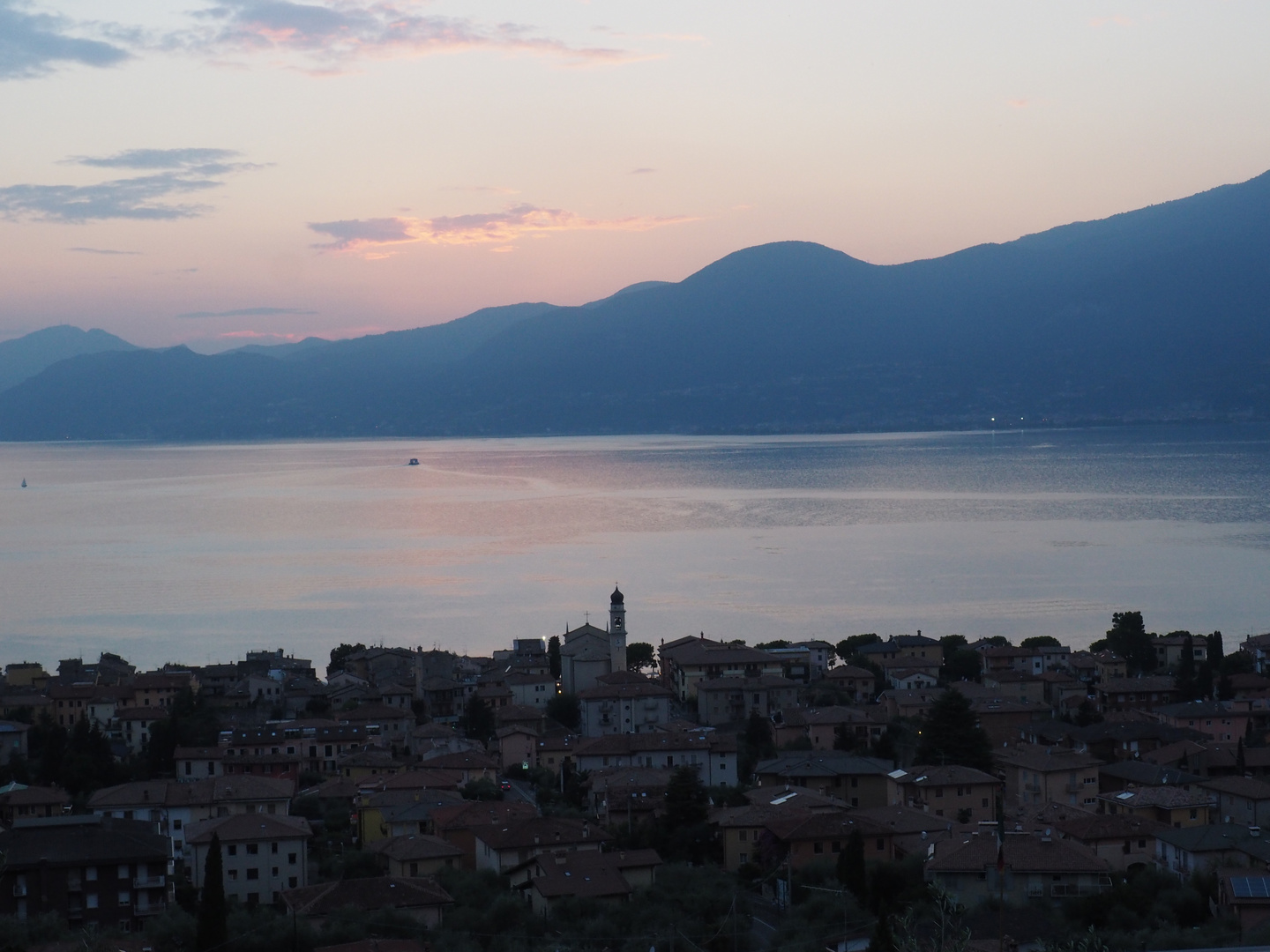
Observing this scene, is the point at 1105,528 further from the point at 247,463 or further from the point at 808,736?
the point at 247,463

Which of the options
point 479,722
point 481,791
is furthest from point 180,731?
point 481,791

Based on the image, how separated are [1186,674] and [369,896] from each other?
16.0 metres

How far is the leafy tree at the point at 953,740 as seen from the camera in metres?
17.9

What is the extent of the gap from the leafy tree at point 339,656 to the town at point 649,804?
3.09 meters

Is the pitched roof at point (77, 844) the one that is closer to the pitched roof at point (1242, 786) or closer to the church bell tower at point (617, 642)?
the pitched roof at point (1242, 786)

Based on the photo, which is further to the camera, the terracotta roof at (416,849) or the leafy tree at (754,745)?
the leafy tree at (754,745)

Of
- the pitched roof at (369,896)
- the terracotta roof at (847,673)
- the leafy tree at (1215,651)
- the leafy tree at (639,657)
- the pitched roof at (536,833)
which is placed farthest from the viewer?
the leafy tree at (639,657)

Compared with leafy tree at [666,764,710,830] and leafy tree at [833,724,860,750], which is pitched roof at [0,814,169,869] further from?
leafy tree at [833,724,860,750]

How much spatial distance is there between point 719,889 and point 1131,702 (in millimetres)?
12375

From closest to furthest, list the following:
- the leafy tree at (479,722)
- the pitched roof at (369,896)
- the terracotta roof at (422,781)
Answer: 1. the pitched roof at (369,896)
2. the terracotta roof at (422,781)
3. the leafy tree at (479,722)

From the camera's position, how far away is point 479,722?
22.2 metres

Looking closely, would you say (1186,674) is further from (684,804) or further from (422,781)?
(422,781)

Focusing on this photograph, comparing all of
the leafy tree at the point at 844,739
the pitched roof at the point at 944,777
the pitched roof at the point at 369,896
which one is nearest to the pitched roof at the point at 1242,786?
the pitched roof at the point at 944,777

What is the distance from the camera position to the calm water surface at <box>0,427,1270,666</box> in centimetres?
3709
